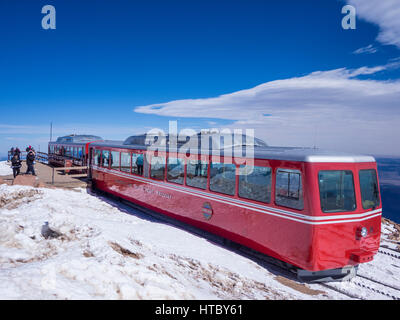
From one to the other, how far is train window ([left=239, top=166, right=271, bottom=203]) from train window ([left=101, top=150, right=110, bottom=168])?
30.7 feet

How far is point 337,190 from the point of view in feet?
20.1

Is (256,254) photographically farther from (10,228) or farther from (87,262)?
(10,228)

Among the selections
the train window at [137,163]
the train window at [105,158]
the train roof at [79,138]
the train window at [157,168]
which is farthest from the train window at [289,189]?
the train roof at [79,138]

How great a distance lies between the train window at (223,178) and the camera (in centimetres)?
763

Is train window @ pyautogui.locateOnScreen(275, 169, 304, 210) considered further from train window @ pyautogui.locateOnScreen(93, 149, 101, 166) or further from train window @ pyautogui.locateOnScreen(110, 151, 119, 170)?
train window @ pyautogui.locateOnScreen(93, 149, 101, 166)

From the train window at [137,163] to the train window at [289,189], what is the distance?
262 inches

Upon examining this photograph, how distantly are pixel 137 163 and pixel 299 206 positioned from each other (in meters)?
7.57

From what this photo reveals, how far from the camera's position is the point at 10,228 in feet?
22.4

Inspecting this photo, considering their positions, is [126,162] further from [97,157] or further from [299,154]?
[299,154]

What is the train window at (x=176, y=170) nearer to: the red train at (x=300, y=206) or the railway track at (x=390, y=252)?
the red train at (x=300, y=206)

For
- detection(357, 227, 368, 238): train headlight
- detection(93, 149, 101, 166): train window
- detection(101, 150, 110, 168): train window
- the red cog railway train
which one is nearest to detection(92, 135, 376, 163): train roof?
the red cog railway train
